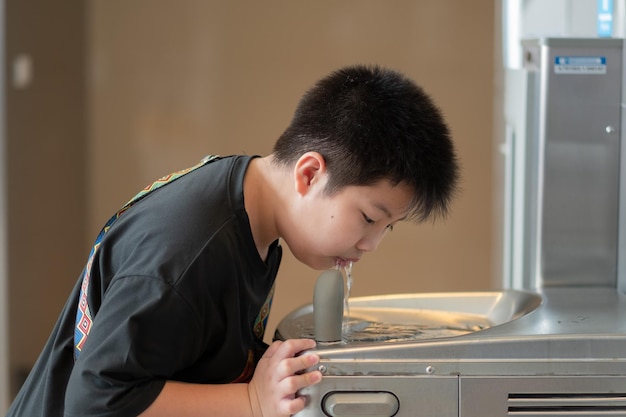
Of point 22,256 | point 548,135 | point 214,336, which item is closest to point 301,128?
point 214,336

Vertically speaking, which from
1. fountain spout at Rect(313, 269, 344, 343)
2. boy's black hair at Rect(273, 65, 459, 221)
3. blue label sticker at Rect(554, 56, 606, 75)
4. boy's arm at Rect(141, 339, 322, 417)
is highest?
blue label sticker at Rect(554, 56, 606, 75)

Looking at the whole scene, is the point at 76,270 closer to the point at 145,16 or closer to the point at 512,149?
the point at 145,16

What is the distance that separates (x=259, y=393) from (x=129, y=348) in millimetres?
117

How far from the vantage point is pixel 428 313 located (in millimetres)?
958

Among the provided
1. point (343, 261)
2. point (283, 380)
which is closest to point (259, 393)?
point (283, 380)

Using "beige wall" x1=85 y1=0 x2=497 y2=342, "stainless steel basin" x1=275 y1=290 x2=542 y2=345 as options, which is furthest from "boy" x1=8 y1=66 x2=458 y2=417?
"beige wall" x1=85 y1=0 x2=497 y2=342

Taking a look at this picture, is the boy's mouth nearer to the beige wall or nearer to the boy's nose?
the boy's nose

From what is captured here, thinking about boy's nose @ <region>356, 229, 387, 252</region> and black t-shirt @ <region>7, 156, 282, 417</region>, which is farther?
boy's nose @ <region>356, 229, 387, 252</region>

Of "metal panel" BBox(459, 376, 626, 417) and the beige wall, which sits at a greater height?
the beige wall

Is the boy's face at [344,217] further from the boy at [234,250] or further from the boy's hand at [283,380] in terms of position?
the boy's hand at [283,380]

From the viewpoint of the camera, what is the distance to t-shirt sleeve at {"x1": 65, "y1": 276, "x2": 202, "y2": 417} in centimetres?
66

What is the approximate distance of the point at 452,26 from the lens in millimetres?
2516

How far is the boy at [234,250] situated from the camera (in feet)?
2.20

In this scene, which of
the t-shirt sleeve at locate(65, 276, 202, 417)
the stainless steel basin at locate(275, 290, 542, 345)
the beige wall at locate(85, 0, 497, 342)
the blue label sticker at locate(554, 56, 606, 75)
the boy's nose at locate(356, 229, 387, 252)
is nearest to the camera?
the t-shirt sleeve at locate(65, 276, 202, 417)
